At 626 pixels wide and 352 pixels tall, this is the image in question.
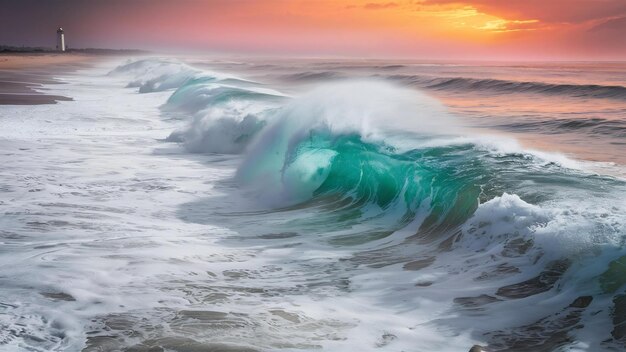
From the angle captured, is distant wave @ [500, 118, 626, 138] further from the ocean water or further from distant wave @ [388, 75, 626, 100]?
distant wave @ [388, 75, 626, 100]

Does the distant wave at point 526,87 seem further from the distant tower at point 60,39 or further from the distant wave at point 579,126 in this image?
the distant tower at point 60,39

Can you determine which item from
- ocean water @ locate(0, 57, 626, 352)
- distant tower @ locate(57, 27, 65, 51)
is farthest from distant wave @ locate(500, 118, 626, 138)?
distant tower @ locate(57, 27, 65, 51)

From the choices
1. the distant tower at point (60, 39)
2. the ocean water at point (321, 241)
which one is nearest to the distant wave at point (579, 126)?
the ocean water at point (321, 241)

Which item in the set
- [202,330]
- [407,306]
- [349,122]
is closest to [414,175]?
[349,122]

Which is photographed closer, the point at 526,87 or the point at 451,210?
the point at 451,210

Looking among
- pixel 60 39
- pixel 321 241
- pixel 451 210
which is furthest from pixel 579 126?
pixel 60 39

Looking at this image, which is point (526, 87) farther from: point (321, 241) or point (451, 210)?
point (321, 241)
